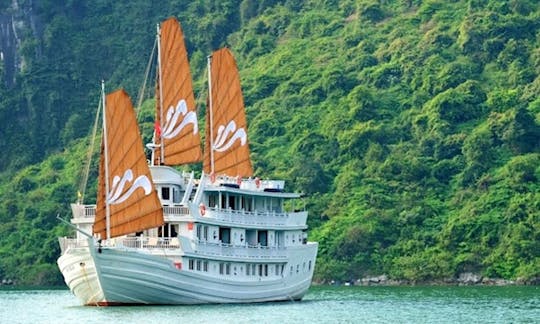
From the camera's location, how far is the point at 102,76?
5630 inches

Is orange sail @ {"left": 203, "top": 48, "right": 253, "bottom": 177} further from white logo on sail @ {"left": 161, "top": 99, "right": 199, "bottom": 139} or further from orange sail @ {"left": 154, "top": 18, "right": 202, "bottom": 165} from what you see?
white logo on sail @ {"left": 161, "top": 99, "right": 199, "bottom": 139}

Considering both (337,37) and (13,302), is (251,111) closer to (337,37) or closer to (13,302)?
(337,37)

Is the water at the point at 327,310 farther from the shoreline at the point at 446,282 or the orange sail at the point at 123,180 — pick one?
the shoreline at the point at 446,282

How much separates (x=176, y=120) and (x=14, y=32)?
80.0 meters

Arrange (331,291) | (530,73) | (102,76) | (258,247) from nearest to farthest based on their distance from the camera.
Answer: (258,247) < (331,291) < (530,73) < (102,76)

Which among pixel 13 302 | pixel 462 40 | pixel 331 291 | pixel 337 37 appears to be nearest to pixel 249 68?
pixel 337 37

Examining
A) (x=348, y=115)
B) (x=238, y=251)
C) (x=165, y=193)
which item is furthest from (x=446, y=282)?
(x=165, y=193)

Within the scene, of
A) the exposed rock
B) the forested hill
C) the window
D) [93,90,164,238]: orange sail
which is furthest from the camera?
the forested hill

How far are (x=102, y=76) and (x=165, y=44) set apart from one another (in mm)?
76164

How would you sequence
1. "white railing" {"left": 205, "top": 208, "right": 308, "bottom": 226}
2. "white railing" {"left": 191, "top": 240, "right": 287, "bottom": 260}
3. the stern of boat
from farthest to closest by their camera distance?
1. "white railing" {"left": 205, "top": 208, "right": 308, "bottom": 226}
2. "white railing" {"left": 191, "top": 240, "right": 287, "bottom": 260}
3. the stern of boat

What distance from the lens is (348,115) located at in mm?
115062

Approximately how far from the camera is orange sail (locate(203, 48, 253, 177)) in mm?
68250

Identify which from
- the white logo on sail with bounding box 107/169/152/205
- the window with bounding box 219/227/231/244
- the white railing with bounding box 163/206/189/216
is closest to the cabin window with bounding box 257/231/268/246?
the window with bounding box 219/227/231/244

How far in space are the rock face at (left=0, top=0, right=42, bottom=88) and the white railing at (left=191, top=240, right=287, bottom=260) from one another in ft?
256
